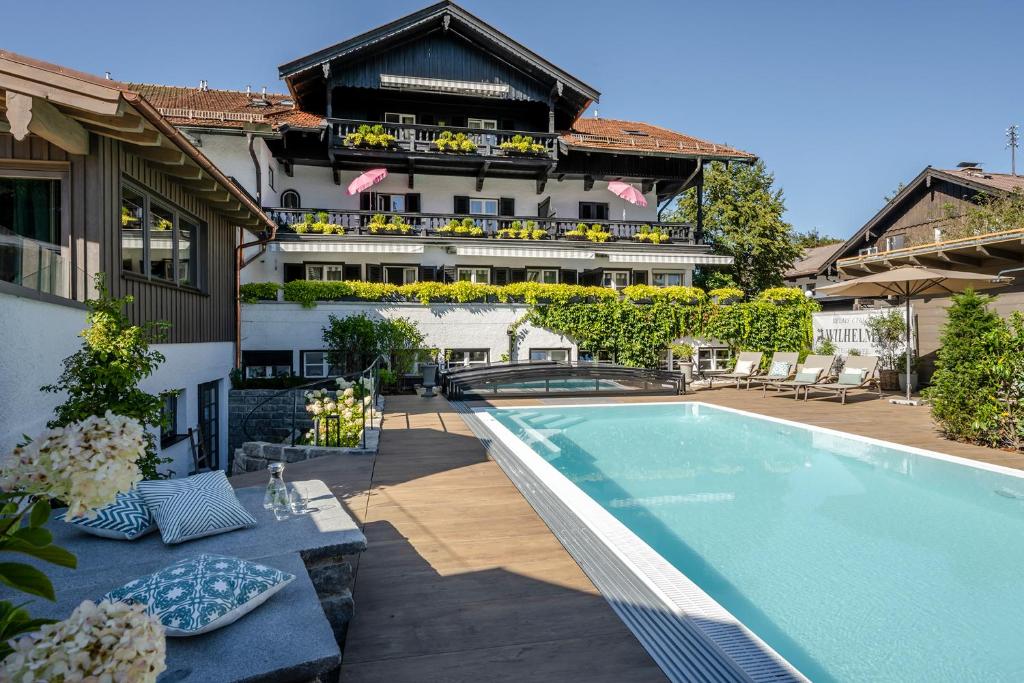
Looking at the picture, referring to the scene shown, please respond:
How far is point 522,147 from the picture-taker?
2128 centimetres

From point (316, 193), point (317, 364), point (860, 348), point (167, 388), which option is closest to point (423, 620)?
point (167, 388)

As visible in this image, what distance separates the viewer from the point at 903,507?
6.54m

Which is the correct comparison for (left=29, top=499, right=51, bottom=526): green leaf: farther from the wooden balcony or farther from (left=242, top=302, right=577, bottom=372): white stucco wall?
the wooden balcony

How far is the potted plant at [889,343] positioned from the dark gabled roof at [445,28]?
12.5 m

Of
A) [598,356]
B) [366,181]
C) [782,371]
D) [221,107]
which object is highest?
[221,107]

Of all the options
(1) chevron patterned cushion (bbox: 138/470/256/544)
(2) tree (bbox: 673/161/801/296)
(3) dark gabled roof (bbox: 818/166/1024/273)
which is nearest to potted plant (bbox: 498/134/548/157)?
(2) tree (bbox: 673/161/801/296)

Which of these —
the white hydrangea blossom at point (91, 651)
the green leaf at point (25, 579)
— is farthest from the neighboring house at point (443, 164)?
the white hydrangea blossom at point (91, 651)

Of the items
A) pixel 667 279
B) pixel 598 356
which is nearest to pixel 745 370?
pixel 598 356

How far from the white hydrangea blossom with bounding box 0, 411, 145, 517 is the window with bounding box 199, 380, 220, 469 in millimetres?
9329

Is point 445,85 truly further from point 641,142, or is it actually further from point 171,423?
point 171,423

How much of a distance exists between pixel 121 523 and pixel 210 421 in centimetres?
811

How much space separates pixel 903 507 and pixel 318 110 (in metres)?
22.7

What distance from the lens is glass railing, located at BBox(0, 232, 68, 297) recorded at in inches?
204

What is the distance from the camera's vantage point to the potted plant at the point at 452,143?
20.7 meters
